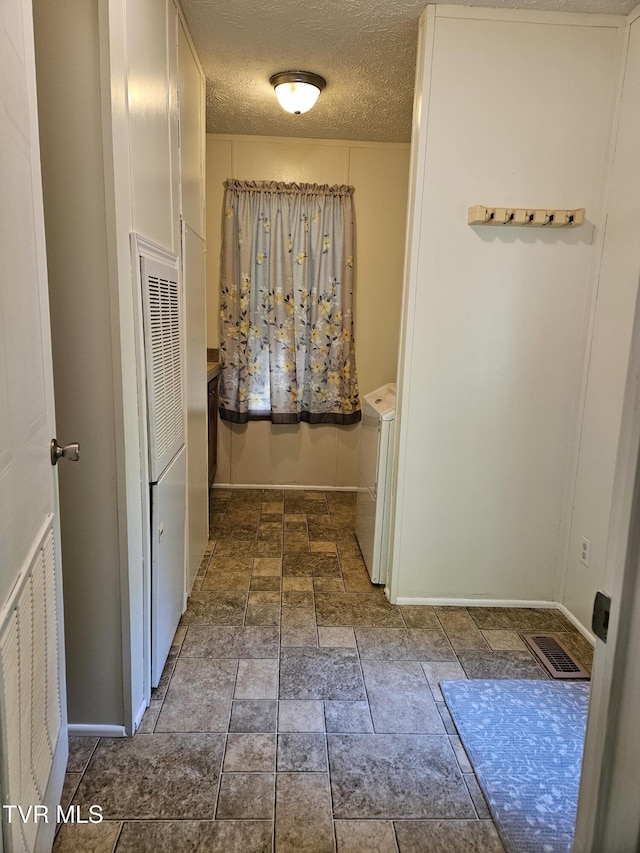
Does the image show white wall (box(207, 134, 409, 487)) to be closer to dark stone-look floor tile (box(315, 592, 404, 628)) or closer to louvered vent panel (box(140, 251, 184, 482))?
dark stone-look floor tile (box(315, 592, 404, 628))

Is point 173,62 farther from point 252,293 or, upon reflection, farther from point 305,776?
point 305,776

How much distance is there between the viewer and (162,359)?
197 cm

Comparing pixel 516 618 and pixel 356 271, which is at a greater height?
pixel 356 271

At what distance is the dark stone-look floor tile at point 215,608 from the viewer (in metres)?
2.50

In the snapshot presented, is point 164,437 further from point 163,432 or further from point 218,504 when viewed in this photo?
point 218,504

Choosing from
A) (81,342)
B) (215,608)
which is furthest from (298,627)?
(81,342)

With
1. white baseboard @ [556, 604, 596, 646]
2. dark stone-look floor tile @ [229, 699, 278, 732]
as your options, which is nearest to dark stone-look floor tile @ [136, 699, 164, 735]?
dark stone-look floor tile @ [229, 699, 278, 732]

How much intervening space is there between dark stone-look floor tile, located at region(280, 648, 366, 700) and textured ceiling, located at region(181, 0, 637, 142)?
2.59m

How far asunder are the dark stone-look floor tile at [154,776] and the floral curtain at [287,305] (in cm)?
262

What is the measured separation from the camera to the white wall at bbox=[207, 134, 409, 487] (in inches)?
157

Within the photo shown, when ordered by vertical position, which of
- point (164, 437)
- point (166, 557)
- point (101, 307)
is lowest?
point (166, 557)

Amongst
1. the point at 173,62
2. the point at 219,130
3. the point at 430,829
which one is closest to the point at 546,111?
the point at 173,62

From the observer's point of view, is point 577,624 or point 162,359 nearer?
point 162,359

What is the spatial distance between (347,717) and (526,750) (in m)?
0.58
